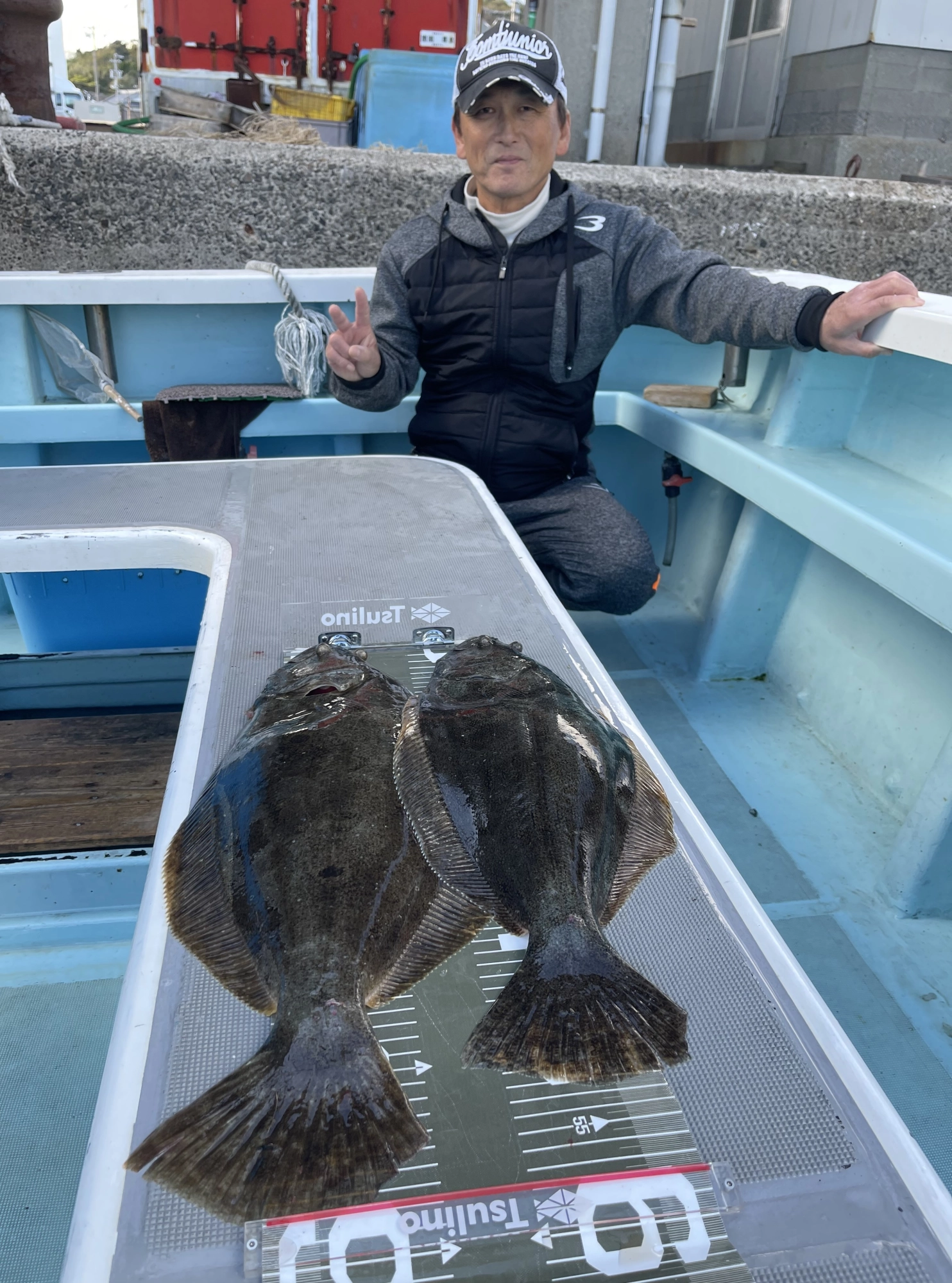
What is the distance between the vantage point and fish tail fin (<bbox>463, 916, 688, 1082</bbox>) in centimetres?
82

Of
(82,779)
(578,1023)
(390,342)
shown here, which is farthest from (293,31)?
(578,1023)

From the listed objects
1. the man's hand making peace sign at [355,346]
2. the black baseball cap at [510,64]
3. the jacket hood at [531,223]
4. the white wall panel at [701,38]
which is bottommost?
the man's hand making peace sign at [355,346]

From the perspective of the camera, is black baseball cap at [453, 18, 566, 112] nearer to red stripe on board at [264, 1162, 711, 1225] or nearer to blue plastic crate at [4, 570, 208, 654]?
blue plastic crate at [4, 570, 208, 654]

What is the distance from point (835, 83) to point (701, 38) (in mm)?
3310

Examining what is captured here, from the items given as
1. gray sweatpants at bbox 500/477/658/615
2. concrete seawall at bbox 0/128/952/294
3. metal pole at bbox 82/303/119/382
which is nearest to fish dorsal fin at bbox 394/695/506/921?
gray sweatpants at bbox 500/477/658/615

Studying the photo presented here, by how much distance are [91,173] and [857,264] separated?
13.4ft

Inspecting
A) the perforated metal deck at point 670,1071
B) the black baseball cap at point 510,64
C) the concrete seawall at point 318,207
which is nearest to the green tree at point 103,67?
the concrete seawall at point 318,207

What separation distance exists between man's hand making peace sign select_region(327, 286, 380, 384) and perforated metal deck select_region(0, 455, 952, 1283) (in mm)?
1128

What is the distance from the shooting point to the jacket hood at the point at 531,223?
2877 millimetres

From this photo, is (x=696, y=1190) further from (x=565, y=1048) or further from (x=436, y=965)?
(x=436, y=965)

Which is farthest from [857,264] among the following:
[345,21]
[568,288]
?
[345,21]

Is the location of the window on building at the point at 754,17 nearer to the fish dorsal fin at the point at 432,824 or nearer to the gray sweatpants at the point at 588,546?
the gray sweatpants at the point at 588,546

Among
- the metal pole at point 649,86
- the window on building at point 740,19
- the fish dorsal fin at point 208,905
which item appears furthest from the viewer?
the window on building at point 740,19

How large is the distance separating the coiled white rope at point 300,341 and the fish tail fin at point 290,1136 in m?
2.87
